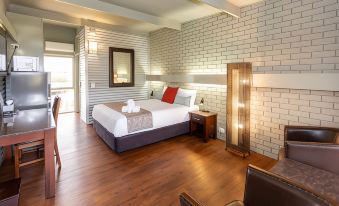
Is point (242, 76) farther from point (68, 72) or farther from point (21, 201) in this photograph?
point (68, 72)

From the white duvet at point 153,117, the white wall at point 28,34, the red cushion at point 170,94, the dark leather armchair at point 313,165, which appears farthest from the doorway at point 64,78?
the dark leather armchair at point 313,165

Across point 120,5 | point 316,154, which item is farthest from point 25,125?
point 316,154

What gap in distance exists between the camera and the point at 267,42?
3.27 meters

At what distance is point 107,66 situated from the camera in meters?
5.58

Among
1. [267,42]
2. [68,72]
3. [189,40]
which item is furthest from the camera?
[68,72]

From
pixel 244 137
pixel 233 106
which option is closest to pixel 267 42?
pixel 233 106

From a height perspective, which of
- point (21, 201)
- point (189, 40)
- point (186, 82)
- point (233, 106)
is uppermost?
point (189, 40)

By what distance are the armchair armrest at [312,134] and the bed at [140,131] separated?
227 centimetres

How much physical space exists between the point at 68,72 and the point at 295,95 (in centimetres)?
702

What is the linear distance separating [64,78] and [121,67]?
253 cm

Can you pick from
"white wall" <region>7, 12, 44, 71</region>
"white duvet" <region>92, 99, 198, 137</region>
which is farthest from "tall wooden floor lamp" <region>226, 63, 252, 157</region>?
"white wall" <region>7, 12, 44, 71</region>

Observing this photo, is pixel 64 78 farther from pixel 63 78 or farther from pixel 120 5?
pixel 120 5

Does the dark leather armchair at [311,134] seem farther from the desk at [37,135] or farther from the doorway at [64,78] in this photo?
the doorway at [64,78]

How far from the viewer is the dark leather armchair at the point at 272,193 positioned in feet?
3.34
